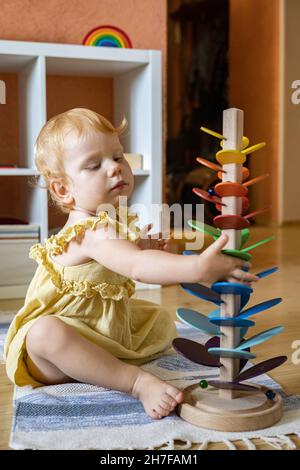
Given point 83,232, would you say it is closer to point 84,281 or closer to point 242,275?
point 84,281

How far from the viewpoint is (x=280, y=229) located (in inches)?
155

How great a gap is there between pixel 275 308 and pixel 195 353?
0.77m

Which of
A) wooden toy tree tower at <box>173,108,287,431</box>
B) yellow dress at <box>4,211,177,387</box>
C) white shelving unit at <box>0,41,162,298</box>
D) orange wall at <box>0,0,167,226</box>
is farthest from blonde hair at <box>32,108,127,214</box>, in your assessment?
orange wall at <box>0,0,167,226</box>

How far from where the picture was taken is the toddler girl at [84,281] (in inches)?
41.2

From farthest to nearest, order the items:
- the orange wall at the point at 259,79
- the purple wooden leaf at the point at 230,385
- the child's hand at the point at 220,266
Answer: the orange wall at the point at 259,79, the purple wooden leaf at the point at 230,385, the child's hand at the point at 220,266

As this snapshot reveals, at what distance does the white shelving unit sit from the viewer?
1.90 m

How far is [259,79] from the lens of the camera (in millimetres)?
4309

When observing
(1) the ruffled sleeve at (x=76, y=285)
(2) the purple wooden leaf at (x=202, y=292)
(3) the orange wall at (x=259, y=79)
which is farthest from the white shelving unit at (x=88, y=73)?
(3) the orange wall at (x=259, y=79)

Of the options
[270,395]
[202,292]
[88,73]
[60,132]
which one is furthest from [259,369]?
[88,73]

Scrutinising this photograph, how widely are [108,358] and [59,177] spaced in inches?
12.6

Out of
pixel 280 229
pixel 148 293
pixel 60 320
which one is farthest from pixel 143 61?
pixel 280 229

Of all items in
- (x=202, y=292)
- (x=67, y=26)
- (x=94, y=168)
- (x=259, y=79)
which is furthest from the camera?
(x=259, y=79)

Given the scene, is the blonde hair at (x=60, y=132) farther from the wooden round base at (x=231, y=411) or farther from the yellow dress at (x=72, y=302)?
the wooden round base at (x=231, y=411)

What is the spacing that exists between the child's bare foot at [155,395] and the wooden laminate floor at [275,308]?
0.11 m
